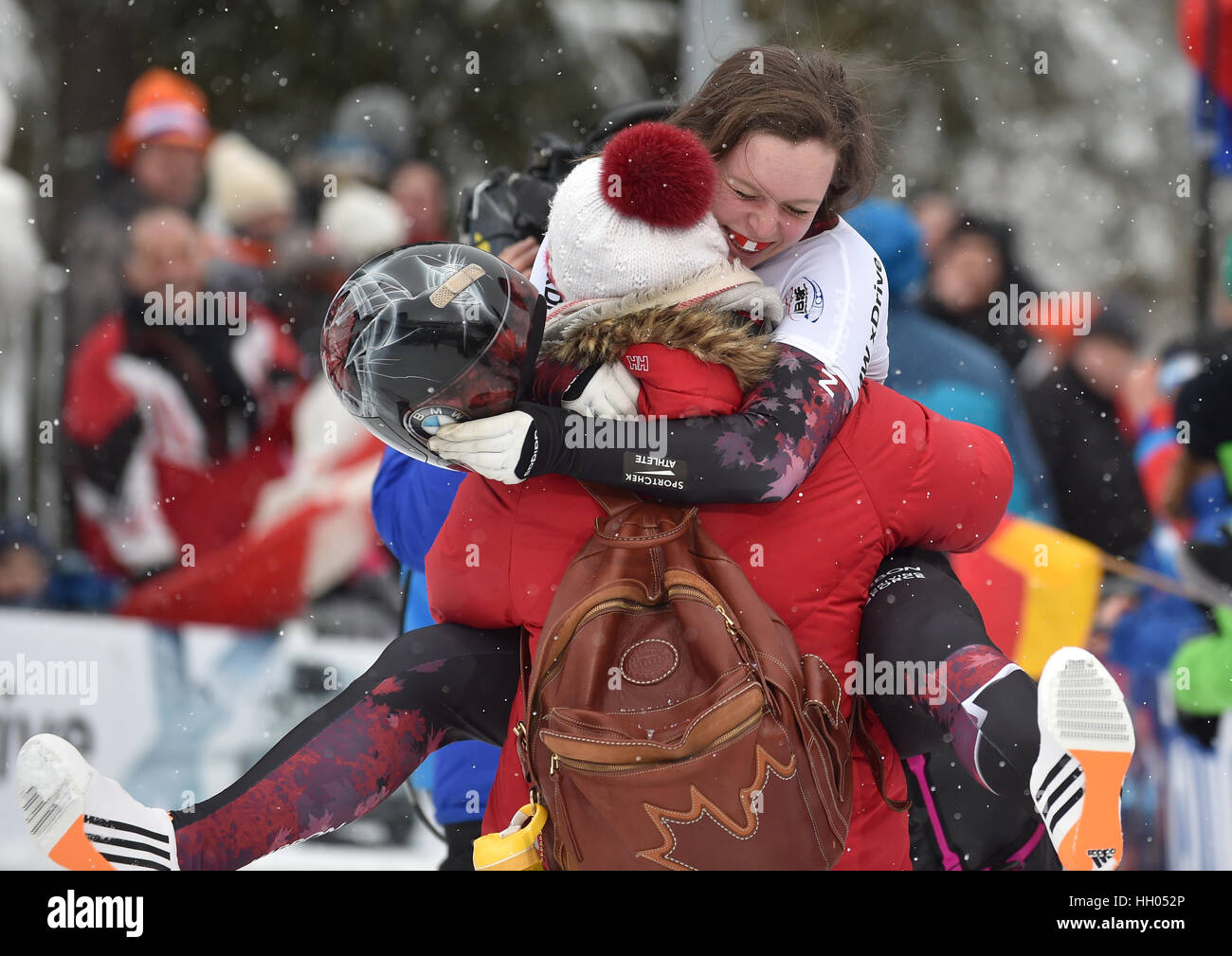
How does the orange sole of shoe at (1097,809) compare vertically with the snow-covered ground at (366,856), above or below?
above

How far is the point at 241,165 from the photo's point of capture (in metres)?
7.17

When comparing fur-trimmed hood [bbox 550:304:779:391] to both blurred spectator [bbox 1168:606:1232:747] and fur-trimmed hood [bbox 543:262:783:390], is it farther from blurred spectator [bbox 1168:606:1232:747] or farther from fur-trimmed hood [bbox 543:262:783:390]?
blurred spectator [bbox 1168:606:1232:747]

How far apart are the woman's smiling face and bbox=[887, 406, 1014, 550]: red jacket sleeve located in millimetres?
443

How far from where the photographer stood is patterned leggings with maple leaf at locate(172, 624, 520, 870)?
7.29ft

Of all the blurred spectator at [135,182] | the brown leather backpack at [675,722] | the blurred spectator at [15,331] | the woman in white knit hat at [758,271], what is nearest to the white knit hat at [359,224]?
the blurred spectator at [135,182]

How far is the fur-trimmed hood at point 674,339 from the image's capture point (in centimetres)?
226

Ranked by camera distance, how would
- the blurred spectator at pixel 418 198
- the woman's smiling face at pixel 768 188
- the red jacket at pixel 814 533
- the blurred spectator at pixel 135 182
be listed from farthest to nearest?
the blurred spectator at pixel 418 198 < the blurred spectator at pixel 135 182 < the woman's smiling face at pixel 768 188 < the red jacket at pixel 814 533

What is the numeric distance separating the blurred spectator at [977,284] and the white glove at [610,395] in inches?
134

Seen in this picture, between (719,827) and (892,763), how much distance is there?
1.71 feet

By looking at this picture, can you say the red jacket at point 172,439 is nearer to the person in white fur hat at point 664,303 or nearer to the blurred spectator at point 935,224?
the blurred spectator at point 935,224

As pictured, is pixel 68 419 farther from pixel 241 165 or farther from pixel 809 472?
pixel 809 472

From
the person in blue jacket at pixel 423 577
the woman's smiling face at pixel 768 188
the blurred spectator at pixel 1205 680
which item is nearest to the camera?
the woman's smiling face at pixel 768 188

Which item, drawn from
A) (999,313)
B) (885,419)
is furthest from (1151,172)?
(885,419)

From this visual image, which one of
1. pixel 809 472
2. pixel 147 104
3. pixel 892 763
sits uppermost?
pixel 147 104
